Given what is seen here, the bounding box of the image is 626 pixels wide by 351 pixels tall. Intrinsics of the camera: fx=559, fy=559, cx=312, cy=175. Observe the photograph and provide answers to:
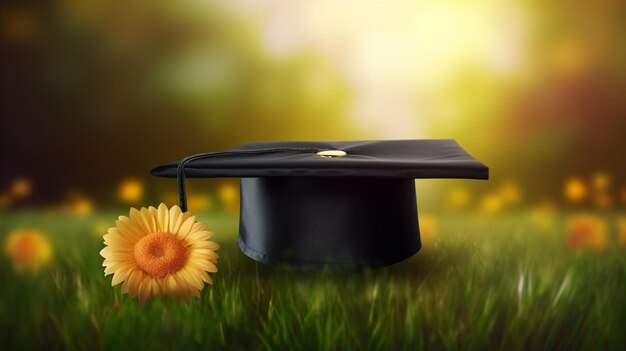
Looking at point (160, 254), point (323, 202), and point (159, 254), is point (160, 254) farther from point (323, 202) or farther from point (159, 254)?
point (323, 202)

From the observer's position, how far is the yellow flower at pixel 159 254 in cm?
116

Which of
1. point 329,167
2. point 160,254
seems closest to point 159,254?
point 160,254

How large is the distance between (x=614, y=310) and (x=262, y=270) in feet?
2.63

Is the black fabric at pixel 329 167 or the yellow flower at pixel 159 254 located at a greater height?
the black fabric at pixel 329 167

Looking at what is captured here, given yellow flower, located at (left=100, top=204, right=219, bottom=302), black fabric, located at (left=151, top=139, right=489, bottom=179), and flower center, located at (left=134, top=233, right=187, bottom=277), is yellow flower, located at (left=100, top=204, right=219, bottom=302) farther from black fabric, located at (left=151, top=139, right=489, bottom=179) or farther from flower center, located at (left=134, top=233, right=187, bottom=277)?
black fabric, located at (left=151, top=139, right=489, bottom=179)

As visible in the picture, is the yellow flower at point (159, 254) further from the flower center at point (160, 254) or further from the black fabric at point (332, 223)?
the black fabric at point (332, 223)

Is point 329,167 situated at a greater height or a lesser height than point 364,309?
greater

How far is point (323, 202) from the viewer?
1.37m

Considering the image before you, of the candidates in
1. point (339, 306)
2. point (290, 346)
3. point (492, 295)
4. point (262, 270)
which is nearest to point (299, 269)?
point (262, 270)

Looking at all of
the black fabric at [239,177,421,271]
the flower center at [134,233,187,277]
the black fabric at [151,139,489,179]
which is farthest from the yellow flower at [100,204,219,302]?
the black fabric at [239,177,421,271]

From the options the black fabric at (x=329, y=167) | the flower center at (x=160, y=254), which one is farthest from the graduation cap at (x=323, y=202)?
the flower center at (x=160, y=254)

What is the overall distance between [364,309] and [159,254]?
0.45m

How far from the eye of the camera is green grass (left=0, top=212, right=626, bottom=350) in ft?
3.48

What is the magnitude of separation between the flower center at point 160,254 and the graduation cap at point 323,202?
12 cm
